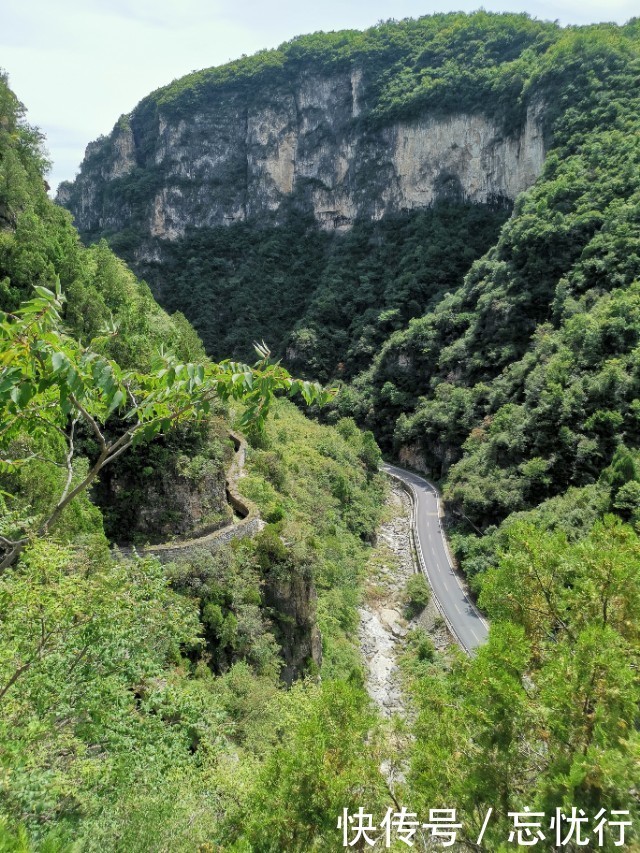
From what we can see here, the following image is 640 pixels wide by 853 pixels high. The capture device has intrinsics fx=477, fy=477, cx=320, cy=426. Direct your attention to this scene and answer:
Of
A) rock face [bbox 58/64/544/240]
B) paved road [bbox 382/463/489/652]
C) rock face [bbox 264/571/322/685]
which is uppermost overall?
rock face [bbox 58/64/544/240]

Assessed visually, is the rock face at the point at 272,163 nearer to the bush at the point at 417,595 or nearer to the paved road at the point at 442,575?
the paved road at the point at 442,575

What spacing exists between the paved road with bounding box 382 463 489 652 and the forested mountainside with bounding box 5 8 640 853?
1.62 metres

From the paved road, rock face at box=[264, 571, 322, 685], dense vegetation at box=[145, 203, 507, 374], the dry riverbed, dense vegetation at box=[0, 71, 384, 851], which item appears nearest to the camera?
dense vegetation at box=[0, 71, 384, 851]

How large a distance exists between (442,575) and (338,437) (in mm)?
16033

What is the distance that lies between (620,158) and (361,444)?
125ft

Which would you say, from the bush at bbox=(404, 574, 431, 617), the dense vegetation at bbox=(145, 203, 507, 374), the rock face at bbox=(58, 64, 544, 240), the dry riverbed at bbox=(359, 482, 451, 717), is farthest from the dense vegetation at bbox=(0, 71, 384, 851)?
the rock face at bbox=(58, 64, 544, 240)

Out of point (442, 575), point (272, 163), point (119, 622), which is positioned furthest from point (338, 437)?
point (272, 163)

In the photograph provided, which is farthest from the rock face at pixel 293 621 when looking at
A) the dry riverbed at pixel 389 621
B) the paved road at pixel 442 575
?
the paved road at pixel 442 575

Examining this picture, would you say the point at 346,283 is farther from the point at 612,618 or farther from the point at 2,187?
the point at 612,618

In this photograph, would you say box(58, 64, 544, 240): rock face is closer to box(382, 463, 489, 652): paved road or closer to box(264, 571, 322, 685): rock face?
box(382, 463, 489, 652): paved road

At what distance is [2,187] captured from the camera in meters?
18.8

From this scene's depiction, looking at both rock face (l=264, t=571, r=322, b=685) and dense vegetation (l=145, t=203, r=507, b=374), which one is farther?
dense vegetation (l=145, t=203, r=507, b=374)

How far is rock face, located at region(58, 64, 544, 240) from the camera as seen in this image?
79.9m

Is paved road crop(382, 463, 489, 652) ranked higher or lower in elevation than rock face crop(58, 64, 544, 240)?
lower
